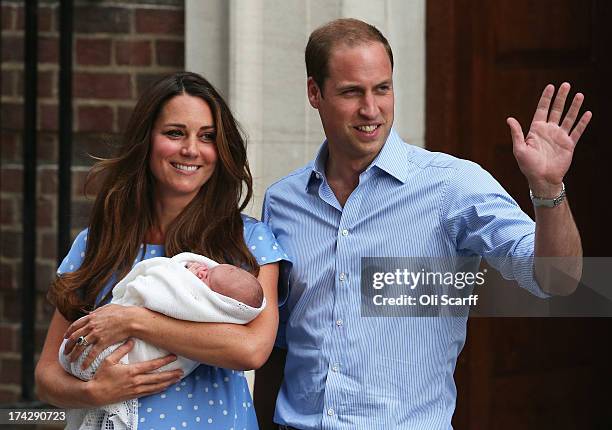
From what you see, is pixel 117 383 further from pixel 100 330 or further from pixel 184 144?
pixel 184 144

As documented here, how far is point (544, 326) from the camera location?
507 cm

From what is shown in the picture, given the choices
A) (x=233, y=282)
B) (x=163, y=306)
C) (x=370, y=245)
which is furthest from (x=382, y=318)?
(x=163, y=306)

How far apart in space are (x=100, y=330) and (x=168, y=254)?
0.29 metres

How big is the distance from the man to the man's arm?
4.9 inches

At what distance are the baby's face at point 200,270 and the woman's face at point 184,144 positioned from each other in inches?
8.8

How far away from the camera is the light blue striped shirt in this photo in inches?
113

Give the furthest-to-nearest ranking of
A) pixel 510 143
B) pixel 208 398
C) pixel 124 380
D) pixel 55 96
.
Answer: pixel 510 143
pixel 55 96
pixel 208 398
pixel 124 380

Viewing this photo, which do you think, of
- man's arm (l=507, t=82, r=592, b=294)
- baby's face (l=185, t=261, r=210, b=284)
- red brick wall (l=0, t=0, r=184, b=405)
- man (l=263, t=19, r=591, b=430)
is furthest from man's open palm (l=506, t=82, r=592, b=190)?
red brick wall (l=0, t=0, r=184, b=405)

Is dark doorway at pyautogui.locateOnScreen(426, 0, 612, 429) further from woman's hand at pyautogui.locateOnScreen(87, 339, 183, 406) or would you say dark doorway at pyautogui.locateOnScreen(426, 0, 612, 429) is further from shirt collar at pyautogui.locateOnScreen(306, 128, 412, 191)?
woman's hand at pyautogui.locateOnScreen(87, 339, 183, 406)

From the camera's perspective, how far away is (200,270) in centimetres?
283

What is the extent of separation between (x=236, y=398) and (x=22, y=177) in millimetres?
2021

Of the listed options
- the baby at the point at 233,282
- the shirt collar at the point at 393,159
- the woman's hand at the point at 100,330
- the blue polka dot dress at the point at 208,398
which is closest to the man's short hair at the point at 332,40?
the shirt collar at the point at 393,159

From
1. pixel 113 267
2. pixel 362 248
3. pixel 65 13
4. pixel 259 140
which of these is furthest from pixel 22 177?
pixel 362 248

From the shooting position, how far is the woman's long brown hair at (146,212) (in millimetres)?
2949
